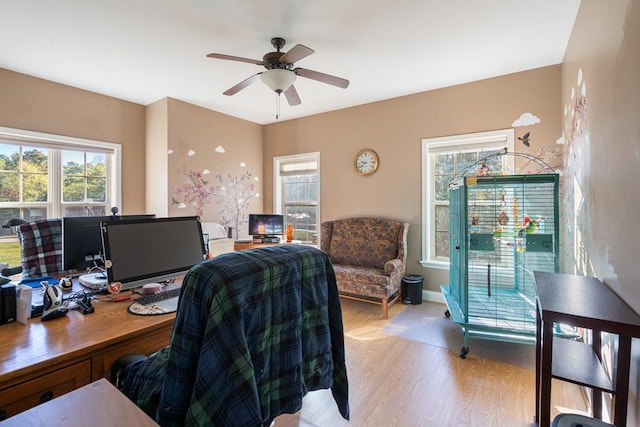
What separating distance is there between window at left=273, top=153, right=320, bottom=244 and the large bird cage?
2.51 m

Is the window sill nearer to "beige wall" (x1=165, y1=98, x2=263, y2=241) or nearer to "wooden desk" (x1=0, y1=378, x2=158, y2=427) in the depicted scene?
"beige wall" (x1=165, y1=98, x2=263, y2=241)

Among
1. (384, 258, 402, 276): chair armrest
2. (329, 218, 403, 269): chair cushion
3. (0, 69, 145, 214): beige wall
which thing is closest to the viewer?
(0, 69, 145, 214): beige wall

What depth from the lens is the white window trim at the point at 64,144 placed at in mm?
3285

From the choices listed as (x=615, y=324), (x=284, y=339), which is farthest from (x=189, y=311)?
(x=615, y=324)

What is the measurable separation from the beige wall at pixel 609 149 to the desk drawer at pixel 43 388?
2.14m

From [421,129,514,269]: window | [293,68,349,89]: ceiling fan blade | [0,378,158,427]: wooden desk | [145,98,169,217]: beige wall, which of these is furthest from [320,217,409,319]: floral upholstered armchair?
[0,378,158,427]: wooden desk

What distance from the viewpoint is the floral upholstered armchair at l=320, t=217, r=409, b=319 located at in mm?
3432

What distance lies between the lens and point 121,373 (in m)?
1.17

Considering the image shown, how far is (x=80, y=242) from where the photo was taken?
1.91 metres

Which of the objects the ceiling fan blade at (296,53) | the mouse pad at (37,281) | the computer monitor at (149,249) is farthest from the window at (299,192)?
the mouse pad at (37,281)

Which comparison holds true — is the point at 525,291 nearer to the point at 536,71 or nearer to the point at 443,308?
the point at 443,308

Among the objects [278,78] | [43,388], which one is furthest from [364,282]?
[43,388]

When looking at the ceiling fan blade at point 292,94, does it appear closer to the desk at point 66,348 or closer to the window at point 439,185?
the window at point 439,185

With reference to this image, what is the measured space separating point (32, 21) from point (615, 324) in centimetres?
413
